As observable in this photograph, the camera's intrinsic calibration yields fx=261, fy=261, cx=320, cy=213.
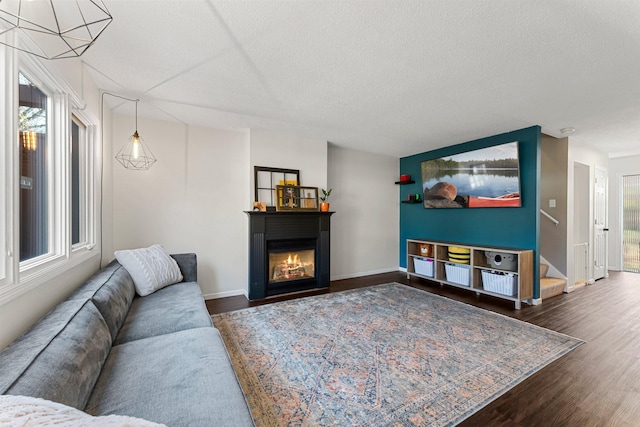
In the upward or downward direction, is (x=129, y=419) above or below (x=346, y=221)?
below

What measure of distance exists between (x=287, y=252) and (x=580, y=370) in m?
3.20

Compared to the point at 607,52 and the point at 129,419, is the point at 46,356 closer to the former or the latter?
the point at 129,419

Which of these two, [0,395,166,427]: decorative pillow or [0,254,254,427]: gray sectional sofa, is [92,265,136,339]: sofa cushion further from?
[0,395,166,427]: decorative pillow

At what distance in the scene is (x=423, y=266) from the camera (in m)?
4.45

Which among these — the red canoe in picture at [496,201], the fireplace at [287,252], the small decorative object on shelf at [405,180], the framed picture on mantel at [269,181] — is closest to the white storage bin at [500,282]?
the red canoe in picture at [496,201]

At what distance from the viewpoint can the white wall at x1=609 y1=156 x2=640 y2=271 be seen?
5273 mm

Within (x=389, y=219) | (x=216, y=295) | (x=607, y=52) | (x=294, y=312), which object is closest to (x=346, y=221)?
(x=389, y=219)

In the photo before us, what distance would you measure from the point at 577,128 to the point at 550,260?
199cm

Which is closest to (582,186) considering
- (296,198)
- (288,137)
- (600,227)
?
(600,227)

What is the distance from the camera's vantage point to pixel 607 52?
1889 millimetres

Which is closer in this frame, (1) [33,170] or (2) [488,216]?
(1) [33,170]

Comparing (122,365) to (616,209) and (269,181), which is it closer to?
(269,181)

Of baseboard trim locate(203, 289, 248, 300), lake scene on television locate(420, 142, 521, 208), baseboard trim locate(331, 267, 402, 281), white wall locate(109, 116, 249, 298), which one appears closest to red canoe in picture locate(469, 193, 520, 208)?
lake scene on television locate(420, 142, 521, 208)

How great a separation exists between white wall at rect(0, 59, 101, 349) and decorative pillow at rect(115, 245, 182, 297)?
0.32m
